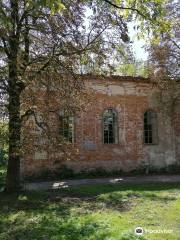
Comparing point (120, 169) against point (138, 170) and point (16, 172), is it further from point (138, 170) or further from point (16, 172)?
point (16, 172)

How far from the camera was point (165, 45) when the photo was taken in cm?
2050

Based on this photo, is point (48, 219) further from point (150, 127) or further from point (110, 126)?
point (150, 127)

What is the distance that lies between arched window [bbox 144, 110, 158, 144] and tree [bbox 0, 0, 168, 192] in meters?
8.57

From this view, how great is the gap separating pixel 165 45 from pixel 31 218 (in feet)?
44.8

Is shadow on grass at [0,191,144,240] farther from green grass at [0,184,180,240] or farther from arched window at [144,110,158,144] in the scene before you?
arched window at [144,110,158,144]

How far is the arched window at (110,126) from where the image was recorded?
68.3 ft

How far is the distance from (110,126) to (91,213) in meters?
11.2

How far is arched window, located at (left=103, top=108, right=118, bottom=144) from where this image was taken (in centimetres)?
2081

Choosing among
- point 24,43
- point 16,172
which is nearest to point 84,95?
point 24,43

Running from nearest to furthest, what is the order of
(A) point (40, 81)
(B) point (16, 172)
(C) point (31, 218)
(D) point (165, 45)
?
(C) point (31, 218)
(A) point (40, 81)
(B) point (16, 172)
(D) point (165, 45)

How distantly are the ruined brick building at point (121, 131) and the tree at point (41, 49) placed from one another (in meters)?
5.40

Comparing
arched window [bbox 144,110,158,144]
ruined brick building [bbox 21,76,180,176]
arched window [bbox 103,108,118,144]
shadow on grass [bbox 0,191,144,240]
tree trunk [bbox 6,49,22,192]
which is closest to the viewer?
shadow on grass [bbox 0,191,144,240]

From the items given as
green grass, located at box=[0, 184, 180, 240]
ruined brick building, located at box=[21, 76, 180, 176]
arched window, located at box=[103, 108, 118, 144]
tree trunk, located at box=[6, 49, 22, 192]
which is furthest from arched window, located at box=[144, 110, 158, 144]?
tree trunk, located at box=[6, 49, 22, 192]

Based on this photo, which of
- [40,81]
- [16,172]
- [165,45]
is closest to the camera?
[40,81]
